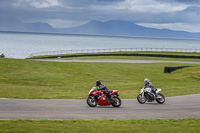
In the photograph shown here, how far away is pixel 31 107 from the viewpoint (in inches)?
659

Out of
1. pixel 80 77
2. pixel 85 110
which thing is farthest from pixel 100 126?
pixel 80 77

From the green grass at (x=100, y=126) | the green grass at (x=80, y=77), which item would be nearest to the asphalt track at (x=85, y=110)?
the green grass at (x=100, y=126)

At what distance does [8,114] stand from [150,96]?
9477mm

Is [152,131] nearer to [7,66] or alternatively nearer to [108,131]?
[108,131]

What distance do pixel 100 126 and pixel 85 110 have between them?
15.0 feet

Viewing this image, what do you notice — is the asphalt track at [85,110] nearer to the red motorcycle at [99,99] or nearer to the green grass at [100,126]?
the red motorcycle at [99,99]

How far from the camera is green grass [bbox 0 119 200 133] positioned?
35.5 feet

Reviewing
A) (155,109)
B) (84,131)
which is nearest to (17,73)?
(155,109)

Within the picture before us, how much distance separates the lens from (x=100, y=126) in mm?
12211

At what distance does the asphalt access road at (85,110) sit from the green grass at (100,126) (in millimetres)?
1169

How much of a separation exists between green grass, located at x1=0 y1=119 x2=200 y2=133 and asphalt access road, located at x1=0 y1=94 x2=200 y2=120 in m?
1.17

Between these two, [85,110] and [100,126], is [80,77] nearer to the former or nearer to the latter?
[85,110]

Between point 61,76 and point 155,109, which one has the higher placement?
point 61,76

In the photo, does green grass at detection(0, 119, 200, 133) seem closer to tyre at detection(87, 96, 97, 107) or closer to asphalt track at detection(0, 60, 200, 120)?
asphalt track at detection(0, 60, 200, 120)
